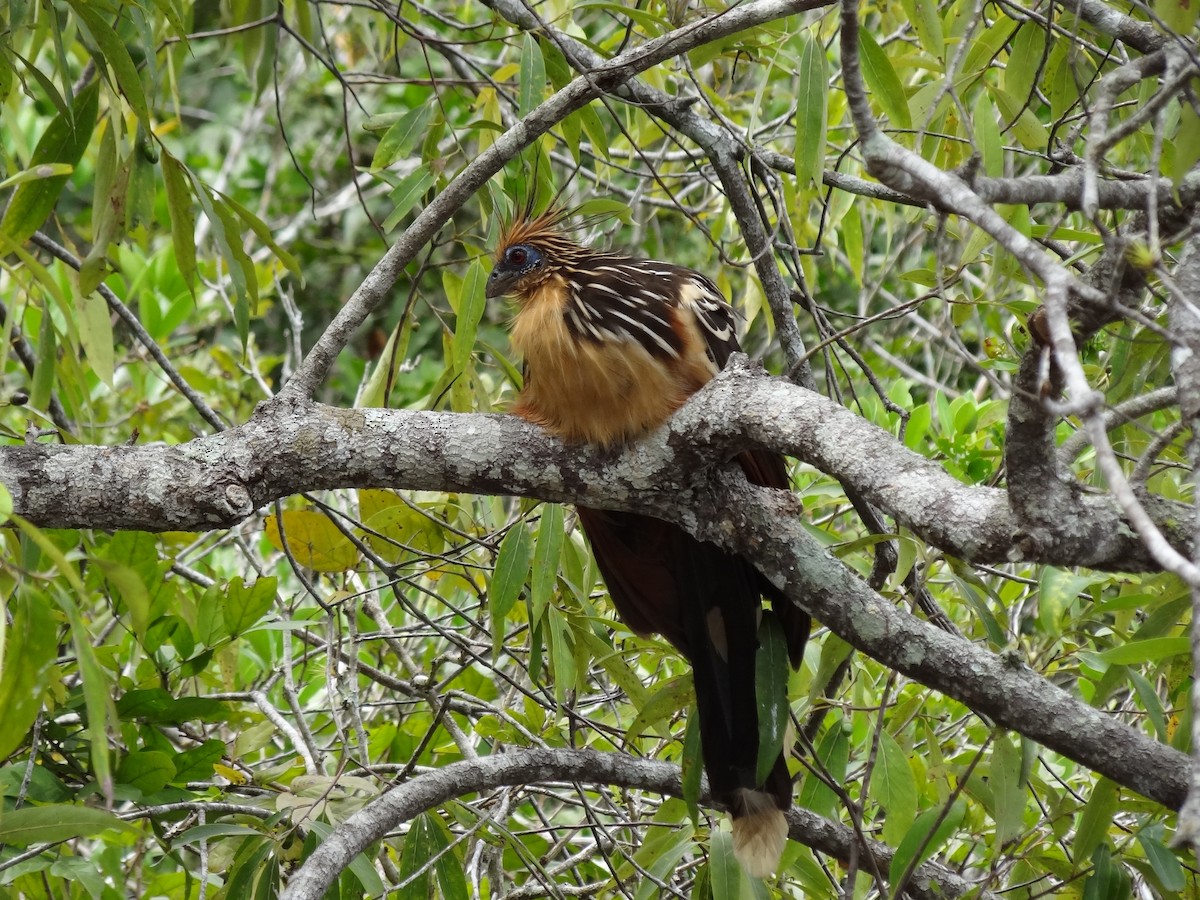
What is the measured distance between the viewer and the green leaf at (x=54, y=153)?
217cm

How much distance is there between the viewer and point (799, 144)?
6.89 ft

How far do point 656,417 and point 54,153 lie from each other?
1.32m

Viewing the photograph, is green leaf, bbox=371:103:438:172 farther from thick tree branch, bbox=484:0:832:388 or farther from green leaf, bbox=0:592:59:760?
green leaf, bbox=0:592:59:760

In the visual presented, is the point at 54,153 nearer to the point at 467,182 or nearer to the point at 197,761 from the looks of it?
the point at 467,182

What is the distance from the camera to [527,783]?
7.50 feet

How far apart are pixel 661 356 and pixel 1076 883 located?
1383 millimetres

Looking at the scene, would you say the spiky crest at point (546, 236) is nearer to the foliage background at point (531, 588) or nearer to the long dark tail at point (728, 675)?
the foliage background at point (531, 588)

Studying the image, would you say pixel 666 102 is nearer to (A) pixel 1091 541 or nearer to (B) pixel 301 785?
(A) pixel 1091 541

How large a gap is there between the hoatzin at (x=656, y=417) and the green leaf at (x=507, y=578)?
23 centimetres

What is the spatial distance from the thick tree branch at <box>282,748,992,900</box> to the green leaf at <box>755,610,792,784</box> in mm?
221

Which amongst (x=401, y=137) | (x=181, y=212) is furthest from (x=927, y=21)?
(x=181, y=212)

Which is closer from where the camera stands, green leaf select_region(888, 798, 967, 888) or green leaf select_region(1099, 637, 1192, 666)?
green leaf select_region(1099, 637, 1192, 666)

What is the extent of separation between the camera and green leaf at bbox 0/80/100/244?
2166 mm

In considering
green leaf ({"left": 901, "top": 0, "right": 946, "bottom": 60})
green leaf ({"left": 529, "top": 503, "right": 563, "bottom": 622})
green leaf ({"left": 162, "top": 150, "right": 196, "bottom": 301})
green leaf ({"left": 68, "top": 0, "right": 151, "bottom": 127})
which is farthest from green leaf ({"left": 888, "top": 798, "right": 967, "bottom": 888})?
green leaf ({"left": 68, "top": 0, "right": 151, "bottom": 127})
